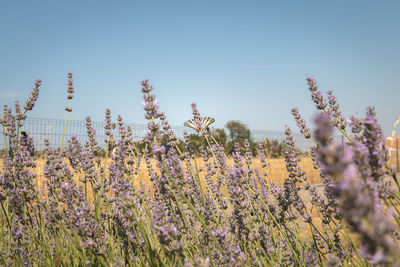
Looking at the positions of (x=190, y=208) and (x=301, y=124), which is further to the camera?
(x=301, y=124)

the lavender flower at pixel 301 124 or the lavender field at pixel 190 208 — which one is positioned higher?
the lavender flower at pixel 301 124

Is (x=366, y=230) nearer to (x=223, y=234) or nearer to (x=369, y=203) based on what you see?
(x=369, y=203)

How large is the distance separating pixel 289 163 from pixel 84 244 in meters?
1.80

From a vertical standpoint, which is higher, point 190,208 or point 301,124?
point 301,124

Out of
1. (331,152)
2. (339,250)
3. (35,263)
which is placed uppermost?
(331,152)

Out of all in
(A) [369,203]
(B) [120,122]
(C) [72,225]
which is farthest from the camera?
(B) [120,122]

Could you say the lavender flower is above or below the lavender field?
above

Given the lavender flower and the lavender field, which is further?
the lavender flower

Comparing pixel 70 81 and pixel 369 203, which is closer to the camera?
pixel 369 203

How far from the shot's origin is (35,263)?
9.18 feet

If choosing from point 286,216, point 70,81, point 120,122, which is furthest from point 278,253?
point 70,81

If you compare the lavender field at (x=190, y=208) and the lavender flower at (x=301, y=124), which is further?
the lavender flower at (x=301, y=124)

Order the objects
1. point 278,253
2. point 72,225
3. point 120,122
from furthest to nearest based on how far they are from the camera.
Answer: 1. point 120,122
2. point 278,253
3. point 72,225

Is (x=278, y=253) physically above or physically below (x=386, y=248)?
below
